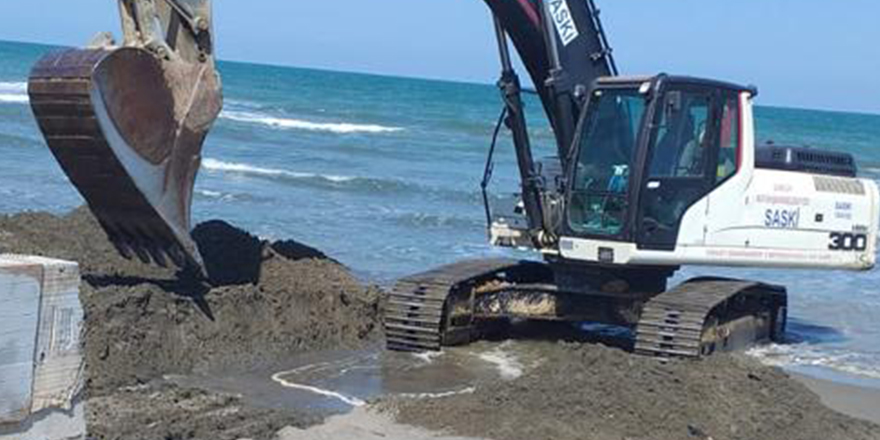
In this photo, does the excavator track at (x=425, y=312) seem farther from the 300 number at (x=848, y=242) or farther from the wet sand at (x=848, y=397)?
the 300 number at (x=848, y=242)

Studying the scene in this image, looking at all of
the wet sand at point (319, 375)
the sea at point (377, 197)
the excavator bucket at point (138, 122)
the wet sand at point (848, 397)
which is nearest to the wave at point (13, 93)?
the sea at point (377, 197)

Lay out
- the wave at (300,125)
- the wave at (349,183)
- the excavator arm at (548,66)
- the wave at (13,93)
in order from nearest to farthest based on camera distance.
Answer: the excavator arm at (548,66), the wave at (349,183), the wave at (13,93), the wave at (300,125)

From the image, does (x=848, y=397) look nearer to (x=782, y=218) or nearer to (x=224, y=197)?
(x=782, y=218)

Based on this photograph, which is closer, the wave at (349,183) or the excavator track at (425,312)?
the excavator track at (425,312)

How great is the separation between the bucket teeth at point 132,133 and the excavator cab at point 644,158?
9.52 ft

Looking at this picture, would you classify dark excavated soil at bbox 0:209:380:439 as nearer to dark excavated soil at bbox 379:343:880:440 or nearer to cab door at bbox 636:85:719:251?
dark excavated soil at bbox 379:343:880:440

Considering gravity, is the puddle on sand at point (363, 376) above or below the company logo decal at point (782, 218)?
below

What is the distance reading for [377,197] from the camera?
2419 centimetres

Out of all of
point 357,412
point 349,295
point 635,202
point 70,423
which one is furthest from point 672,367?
point 70,423

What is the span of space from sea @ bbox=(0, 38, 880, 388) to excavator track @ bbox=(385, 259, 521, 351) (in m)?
0.97

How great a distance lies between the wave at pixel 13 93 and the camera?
44203 mm

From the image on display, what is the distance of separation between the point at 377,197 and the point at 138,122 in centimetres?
1598

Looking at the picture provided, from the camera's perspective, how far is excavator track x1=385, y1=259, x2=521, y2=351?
1039cm

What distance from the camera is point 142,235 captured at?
8773mm
